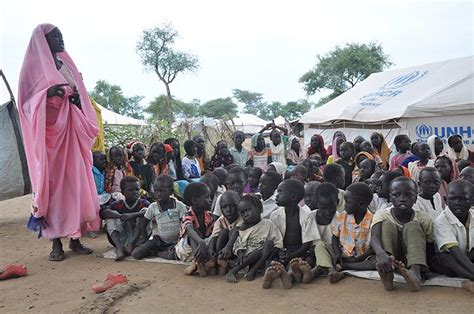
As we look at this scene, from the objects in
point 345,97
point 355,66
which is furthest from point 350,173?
point 355,66

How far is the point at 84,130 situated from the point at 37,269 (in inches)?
55.7

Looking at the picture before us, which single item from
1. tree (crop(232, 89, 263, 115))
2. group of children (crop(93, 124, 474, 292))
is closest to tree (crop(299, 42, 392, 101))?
group of children (crop(93, 124, 474, 292))

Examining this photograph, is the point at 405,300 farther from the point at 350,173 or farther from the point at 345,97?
the point at 345,97

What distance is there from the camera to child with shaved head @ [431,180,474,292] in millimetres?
2982

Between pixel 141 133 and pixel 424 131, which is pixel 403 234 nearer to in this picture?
pixel 424 131

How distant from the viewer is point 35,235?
5.70 meters

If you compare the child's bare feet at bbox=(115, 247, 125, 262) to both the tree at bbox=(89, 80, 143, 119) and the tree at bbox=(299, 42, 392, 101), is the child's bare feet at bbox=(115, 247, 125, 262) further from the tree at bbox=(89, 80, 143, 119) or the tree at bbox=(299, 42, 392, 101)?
the tree at bbox=(89, 80, 143, 119)

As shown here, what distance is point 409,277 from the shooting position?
9.27 ft

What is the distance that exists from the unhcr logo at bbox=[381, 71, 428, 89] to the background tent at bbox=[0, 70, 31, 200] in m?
8.38

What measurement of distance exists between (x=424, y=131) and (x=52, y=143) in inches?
296

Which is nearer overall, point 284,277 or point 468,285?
point 468,285

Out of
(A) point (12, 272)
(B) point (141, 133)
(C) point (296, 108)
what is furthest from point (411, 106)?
(C) point (296, 108)

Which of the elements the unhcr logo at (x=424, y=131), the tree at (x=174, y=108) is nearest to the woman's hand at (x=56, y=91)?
the unhcr logo at (x=424, y=131)

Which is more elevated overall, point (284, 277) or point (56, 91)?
point (56, 91)
